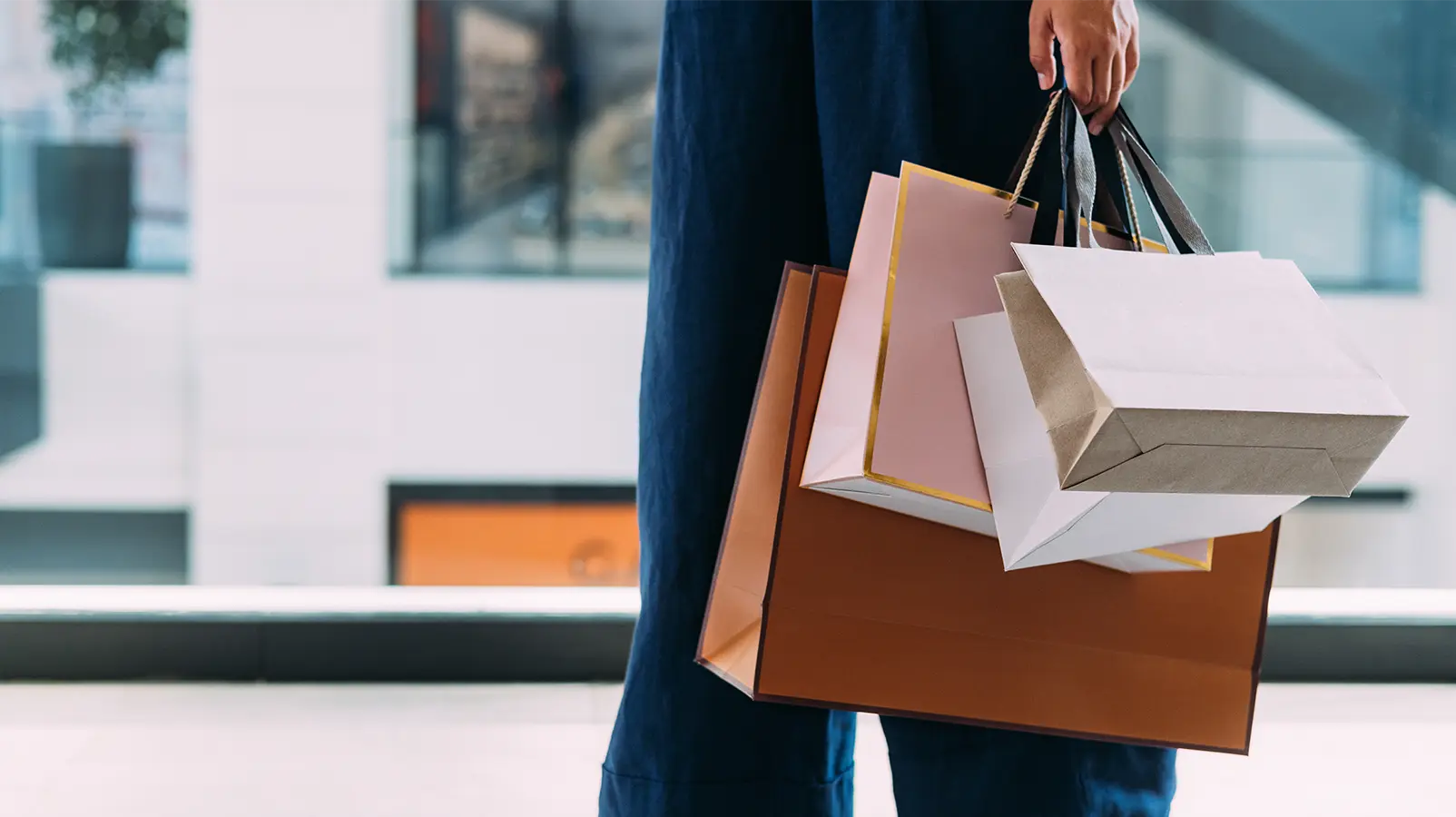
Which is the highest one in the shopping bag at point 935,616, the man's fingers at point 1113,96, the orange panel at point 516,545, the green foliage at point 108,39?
the green foliage at point 108,39

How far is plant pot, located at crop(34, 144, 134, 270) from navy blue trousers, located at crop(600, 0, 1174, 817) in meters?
1.00

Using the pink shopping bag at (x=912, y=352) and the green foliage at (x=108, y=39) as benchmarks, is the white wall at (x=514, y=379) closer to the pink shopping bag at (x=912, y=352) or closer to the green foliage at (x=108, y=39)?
the green foliage at (x=108, y=39)

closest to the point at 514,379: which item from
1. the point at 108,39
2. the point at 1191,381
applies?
the point at 108,39

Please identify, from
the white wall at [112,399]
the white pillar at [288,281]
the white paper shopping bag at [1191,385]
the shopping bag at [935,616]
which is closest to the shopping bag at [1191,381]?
the white paper shopping bag at [1191,385]

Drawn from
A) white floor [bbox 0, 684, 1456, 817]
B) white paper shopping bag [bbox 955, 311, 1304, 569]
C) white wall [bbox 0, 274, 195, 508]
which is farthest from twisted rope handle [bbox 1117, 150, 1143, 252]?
white wall [bbox 0, 274, 195, 508]

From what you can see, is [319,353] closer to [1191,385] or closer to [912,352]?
[912,352]

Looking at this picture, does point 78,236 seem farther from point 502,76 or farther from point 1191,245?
point 1191,245

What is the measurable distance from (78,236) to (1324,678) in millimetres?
1652

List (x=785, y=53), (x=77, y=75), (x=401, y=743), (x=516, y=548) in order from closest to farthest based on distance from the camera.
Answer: (x=785, y=53), (x=401, y=743), (x=77, y=75), (x=516, y=548)

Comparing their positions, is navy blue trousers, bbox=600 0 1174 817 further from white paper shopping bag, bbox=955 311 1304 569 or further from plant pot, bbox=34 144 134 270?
plant pot, bbox=34 144 134 270

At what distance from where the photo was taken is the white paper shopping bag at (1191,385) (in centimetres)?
39

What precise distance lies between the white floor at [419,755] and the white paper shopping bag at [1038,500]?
557mm

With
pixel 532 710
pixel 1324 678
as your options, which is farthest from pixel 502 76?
pixel 1324 678

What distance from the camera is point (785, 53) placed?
Answer: 58 cm
